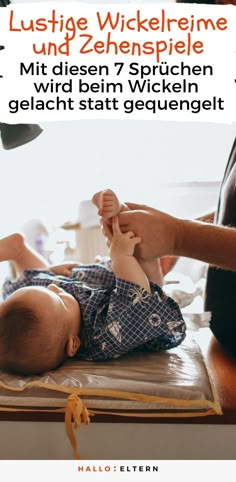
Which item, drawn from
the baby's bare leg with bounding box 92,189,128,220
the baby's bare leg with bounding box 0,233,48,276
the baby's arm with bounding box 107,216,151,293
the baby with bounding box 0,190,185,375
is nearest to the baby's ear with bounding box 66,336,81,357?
the baby with bounding box 0,190,185,375

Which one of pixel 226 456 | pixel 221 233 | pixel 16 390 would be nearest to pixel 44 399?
pixel 16 390

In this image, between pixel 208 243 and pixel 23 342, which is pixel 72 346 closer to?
pixel 23 342

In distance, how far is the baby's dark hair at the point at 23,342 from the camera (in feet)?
3.33

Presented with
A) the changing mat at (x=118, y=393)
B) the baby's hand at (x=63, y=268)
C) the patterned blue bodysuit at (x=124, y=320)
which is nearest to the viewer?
the changing mat at (x=118, y=393)

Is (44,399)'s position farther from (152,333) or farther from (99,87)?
(99,87)

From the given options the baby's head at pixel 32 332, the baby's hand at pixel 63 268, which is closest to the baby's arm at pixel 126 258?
the baby's head at pixel 32 332

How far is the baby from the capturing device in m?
1.02

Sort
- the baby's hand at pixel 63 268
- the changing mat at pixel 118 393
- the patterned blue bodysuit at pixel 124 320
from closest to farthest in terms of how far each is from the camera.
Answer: the changing mat at pixel 118 393 → the patterned blue bodysuit at pixel 124 320 → the baby's hand at pixel 63 268

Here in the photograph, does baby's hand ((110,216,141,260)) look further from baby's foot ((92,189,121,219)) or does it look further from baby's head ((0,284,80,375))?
baby's head ((0,284,80,375))

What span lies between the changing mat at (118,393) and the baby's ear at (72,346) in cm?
7

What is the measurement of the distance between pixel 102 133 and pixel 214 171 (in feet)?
1.31

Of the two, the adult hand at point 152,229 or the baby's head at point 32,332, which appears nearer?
the baby's head at point 32,332

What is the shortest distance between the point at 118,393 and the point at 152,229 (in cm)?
36

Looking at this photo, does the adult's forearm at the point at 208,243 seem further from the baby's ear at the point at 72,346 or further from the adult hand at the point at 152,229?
the baby's ear at the point at 72,346
